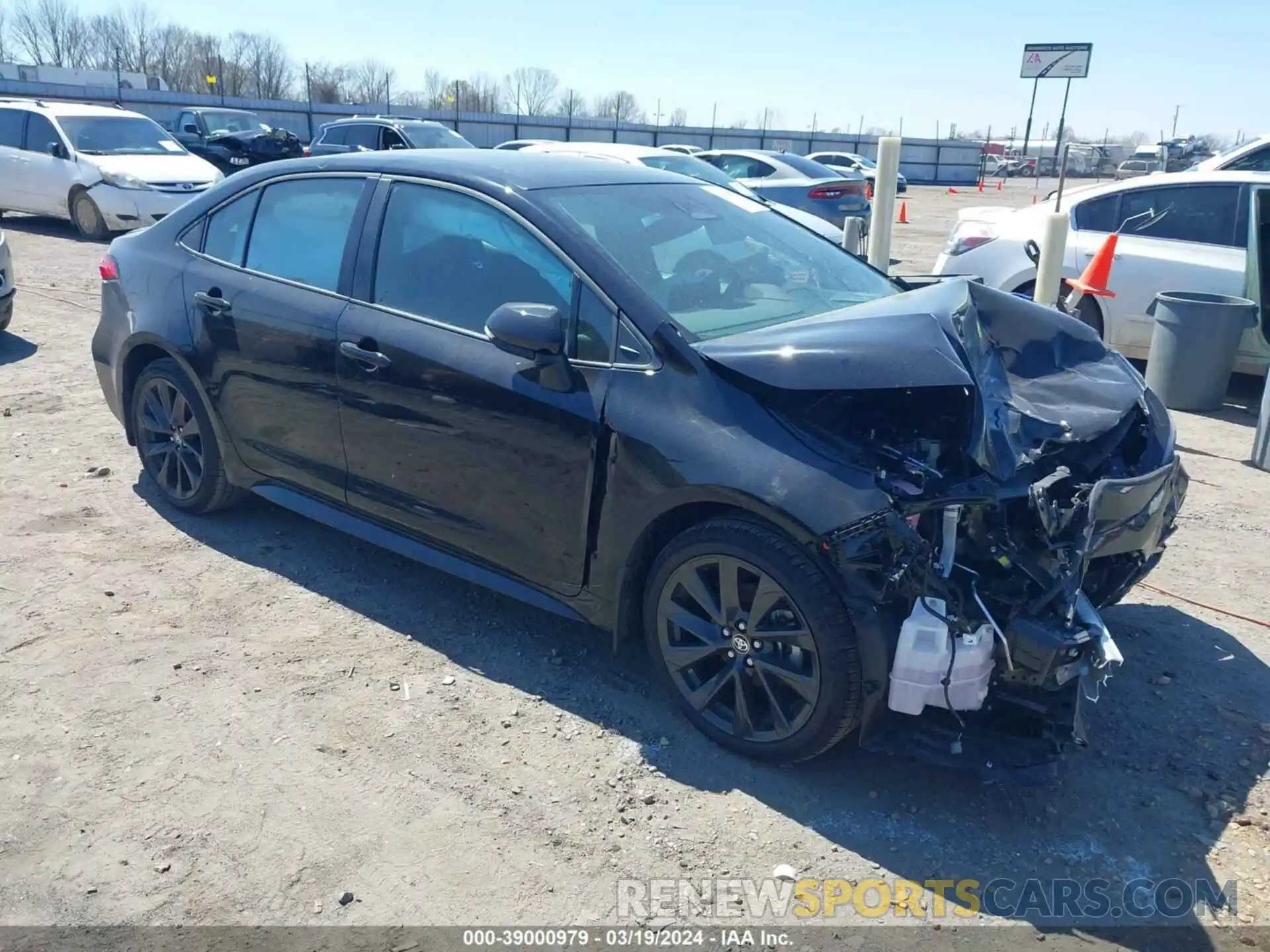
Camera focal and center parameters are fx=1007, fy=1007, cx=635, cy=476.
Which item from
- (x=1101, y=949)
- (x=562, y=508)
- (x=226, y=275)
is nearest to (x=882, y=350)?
(x=562, y=508)

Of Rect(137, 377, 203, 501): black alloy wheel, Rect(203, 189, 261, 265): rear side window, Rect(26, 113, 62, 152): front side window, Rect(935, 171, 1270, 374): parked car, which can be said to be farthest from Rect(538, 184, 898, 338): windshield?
Rect(26, 113, 62, 152): front side window

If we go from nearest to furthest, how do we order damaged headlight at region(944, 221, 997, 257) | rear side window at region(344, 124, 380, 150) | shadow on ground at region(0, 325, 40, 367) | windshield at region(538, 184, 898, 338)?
windshield at region(538, 184, 898, 338)
shadow on ground at region(0, 325, 40, 367)
damaged headlight at region(944, 221, 997, 257)
rear side window at region(344, 124, 380, 150)

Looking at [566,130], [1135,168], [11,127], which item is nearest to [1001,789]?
[11,127]

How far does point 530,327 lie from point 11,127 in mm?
14993

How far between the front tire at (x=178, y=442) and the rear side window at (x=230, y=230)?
58 centimetres

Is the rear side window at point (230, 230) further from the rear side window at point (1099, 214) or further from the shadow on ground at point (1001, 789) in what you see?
the rear side window at point (1099, 214)

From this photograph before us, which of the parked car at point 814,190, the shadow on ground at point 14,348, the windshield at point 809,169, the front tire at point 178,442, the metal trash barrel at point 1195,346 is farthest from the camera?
the windshield at point 809,169

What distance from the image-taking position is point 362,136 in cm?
1973

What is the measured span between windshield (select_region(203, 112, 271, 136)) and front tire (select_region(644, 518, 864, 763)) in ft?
77.8

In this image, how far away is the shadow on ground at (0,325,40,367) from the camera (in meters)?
7.96

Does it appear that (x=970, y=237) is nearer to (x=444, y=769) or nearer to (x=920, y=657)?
(x=920, y=657)

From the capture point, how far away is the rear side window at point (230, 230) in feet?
15.1

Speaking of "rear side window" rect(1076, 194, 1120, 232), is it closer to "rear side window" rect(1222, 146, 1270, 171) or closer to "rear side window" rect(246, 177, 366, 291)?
"rear side window" rect(1222, 146, 1270, 171)

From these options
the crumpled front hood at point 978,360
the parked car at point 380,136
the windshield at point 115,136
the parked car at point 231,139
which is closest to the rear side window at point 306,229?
the crumpled front hood at point 978,360
